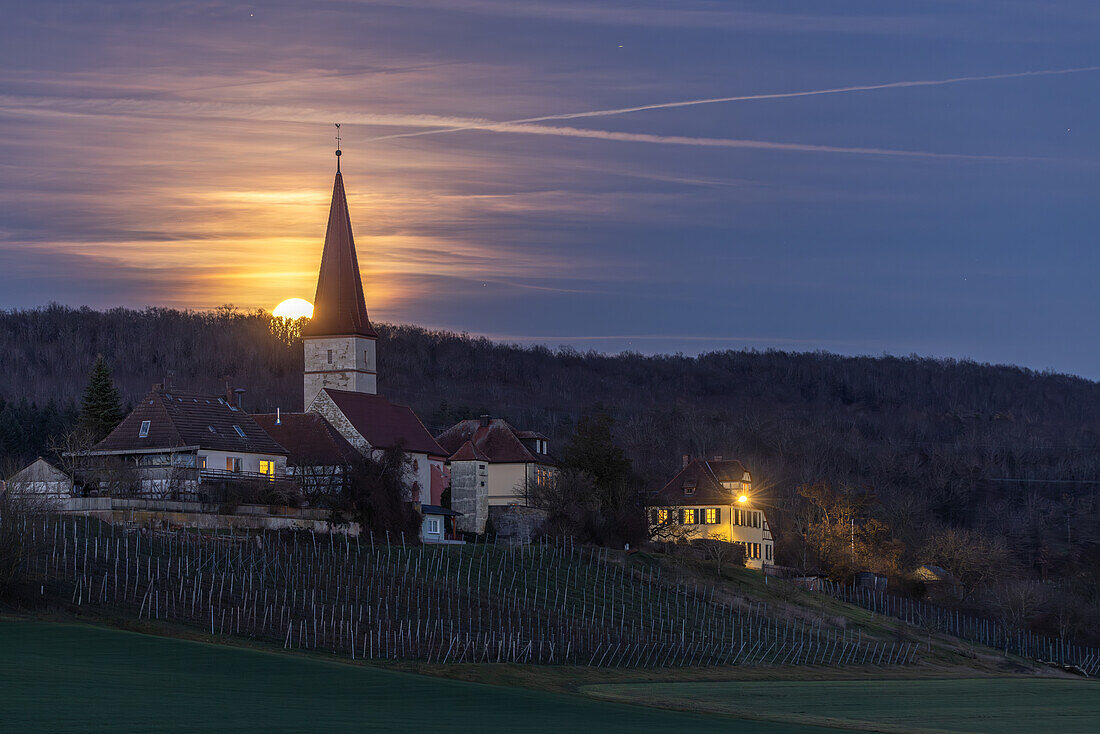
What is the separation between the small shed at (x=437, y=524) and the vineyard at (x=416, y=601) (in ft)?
24.5

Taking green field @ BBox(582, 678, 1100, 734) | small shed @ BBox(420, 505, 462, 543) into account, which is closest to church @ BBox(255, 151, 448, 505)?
small shed @ BBox(420, 505, 462, 543)

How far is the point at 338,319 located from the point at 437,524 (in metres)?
16.3

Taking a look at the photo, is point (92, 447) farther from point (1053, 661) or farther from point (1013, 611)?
point (1013, 611)

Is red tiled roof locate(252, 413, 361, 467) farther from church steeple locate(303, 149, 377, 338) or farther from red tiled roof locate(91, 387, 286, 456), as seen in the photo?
church steeple locate(303, 149, 377, 338)

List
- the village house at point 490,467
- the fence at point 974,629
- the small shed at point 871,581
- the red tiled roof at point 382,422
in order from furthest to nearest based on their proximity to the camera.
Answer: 1. the small shed at point 871,581
2. the village house at point 490,467
3. the red tiled roof at point 382,422
4. the fence at point 974,629

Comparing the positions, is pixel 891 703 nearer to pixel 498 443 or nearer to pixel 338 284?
pixel 498 443

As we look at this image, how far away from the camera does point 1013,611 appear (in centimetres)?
9575

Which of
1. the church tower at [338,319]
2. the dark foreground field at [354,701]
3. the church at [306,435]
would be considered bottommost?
the dark foreground field at [354,701]

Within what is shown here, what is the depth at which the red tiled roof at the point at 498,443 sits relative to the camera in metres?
95.1

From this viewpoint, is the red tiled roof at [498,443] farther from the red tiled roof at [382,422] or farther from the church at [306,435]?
the church at [306,435]

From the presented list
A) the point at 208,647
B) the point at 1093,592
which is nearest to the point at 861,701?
the point at 208,647

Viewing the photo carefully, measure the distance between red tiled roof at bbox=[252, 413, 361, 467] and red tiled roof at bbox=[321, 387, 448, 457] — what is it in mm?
1853

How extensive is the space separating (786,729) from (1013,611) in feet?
213

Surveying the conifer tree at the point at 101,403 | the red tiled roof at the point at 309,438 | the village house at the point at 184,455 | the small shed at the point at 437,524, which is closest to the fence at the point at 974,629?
the small shed at the point at 437,524
